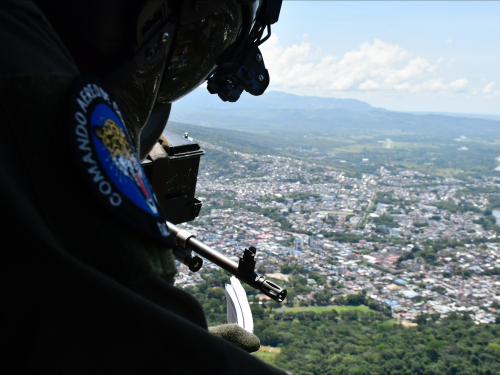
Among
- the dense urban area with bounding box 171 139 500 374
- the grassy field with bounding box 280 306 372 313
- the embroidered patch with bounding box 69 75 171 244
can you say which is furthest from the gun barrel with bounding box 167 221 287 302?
the grassy field with bounding box 280 306 372 313

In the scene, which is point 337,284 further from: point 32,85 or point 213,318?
point 32,85

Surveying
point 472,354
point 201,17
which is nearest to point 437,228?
point 472,354

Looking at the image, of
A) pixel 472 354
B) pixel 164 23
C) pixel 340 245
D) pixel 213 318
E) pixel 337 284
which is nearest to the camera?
pixel 164 23

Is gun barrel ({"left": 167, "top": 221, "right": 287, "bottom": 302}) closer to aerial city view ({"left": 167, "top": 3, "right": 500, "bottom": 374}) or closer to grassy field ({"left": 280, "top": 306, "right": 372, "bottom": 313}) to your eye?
aerial city view ({"left": 167, "top": 3, "right": 500, "bottom": 374})

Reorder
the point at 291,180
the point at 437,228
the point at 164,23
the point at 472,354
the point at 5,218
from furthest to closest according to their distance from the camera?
the point at 291,180 → the point at 437,228 → the point at 472,354 → the point at 164,23 → the point at 5,218

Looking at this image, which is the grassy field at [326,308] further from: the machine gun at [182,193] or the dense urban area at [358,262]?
the machine gun at [182,193]

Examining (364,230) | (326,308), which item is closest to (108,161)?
(326,308)

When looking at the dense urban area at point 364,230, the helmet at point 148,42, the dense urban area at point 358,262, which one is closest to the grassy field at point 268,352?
the dense urban area at point 358,262

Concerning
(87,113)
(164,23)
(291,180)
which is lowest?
(291,180)
